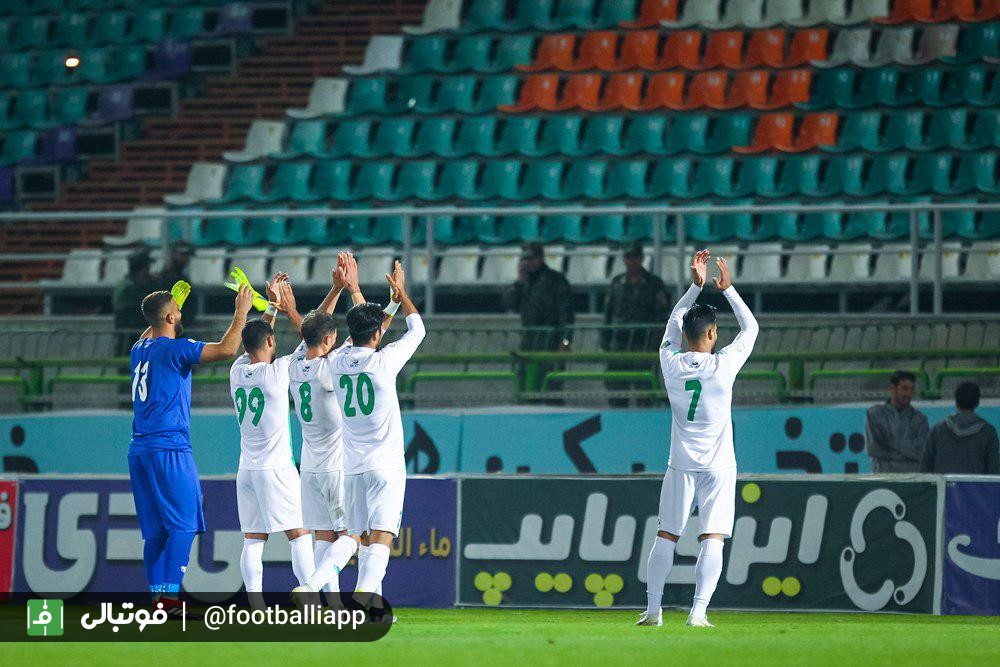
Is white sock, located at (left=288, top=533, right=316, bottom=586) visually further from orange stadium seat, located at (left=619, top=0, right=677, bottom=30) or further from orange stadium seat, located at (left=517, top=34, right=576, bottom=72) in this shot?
orange stadium seat, located at (left=619, top=0, right=677, bottom=30)

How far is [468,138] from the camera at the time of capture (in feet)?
65.8

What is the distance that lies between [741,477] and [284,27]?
14376mm

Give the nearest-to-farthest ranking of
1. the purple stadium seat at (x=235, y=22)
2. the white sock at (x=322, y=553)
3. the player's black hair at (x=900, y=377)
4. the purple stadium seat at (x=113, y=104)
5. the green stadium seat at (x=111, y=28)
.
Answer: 1. the white sock at (x=322, y=553)
2. the player's black hair at (x=900, y=377)
3. the purple stadium seat at (x=113, y=104)
4. the purple stadium seat at (x=235, y=22)
5. the green stadium seat at (x=111, y=28)

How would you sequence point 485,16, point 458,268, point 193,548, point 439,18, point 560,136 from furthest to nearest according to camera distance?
point 439,18, point 485,16, point 560,136, point 458,268, point 193,548

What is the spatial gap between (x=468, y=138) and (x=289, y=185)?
2415 mm

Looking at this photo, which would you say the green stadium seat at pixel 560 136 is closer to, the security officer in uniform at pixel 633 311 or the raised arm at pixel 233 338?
the security officer in uniform at pixel 633 311

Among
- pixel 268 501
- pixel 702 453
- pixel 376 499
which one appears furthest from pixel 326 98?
pixel 702 453

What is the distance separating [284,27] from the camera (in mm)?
23500

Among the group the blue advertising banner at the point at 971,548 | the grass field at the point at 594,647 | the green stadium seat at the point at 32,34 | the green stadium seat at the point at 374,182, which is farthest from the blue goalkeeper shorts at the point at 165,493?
the green stadium seat at the point at 32,34

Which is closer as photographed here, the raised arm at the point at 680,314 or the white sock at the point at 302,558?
the raised arm at the point at 680,314

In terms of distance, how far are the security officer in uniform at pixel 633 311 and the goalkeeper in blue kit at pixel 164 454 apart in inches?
220

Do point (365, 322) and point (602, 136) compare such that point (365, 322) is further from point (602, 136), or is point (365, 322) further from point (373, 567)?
point (602, 136)

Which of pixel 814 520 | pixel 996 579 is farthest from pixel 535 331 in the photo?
pixel 996 579

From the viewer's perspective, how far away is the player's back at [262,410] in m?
9.99
